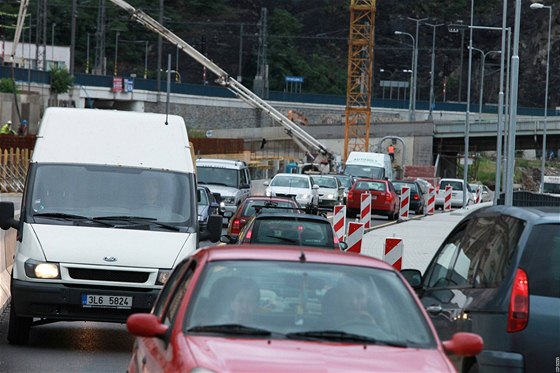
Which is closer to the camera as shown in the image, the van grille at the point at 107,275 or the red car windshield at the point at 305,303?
the red car windshield at the point at 305,303

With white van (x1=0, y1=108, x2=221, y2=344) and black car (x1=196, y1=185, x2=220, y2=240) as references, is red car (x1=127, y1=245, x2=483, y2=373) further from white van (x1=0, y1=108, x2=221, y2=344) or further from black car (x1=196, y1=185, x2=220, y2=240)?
black car (x1=196, y1=185, x2=220, y2=240)

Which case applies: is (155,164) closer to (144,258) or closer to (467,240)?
(144,258)

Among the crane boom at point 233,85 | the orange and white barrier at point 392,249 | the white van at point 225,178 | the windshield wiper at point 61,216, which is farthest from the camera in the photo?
the crane boom at point 233,85

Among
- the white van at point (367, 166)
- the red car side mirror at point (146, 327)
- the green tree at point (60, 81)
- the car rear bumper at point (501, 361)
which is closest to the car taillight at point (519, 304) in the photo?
the car rear bumper at point (501, 361)

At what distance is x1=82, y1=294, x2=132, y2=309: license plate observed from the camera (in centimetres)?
1385

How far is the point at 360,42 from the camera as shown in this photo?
104 meters

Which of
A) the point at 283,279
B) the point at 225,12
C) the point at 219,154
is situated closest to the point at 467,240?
the point at 283,279

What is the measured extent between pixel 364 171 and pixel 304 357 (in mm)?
64180

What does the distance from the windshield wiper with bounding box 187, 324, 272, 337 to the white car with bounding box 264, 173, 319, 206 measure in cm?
4131

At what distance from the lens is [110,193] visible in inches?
589

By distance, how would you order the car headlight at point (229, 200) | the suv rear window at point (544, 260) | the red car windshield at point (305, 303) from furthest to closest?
the car headlight at point (229, 200) < the suv rear window at point (544, 260) < the red car windshield at point (305, 303)

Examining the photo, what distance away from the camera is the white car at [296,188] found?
4925 cm

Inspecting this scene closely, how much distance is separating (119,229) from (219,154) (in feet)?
234

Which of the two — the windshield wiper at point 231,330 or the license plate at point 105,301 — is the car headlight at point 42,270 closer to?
the license plate at point 105,301
